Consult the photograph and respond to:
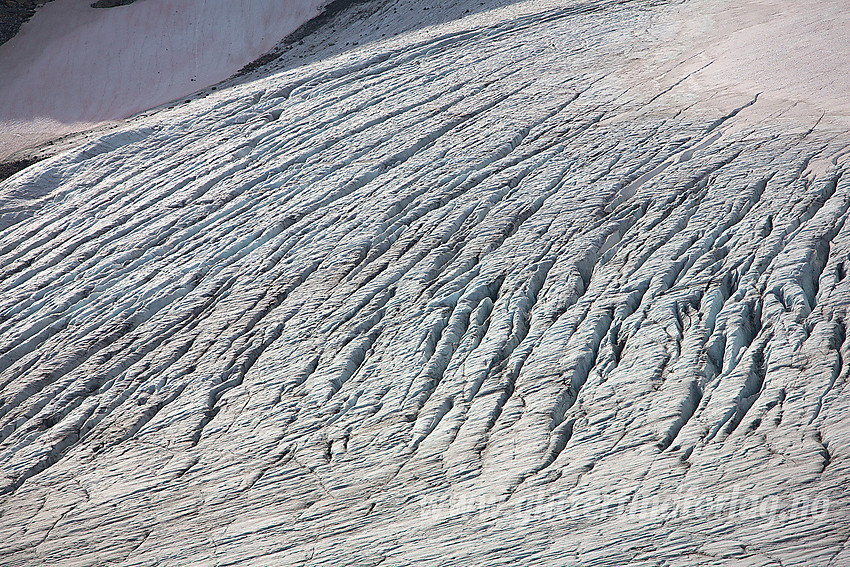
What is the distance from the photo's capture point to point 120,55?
11.0m

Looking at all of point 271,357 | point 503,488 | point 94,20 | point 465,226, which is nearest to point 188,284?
point 271,357

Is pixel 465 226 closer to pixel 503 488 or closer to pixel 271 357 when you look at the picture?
pixel 271 357

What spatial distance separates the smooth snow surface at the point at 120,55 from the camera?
10039 millimetres

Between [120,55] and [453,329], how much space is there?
9.33 m

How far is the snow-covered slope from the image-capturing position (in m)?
3.39

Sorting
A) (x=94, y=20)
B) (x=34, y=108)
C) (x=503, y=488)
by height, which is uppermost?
(x=94, y=20)

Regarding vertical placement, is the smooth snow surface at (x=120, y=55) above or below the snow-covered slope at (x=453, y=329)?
above

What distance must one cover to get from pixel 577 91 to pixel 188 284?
4.58 m

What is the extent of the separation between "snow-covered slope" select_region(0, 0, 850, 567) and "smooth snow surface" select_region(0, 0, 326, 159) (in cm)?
265

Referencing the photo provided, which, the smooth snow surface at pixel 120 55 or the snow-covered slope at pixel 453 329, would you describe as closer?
the snow-covered slope at pixel 453 329

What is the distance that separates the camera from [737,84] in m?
6.57

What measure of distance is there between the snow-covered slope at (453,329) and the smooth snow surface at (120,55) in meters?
2.65

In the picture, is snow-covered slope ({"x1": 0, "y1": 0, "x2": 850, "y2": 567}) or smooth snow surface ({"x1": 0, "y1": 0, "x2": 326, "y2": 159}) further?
smooth snow surface ({"x1": 0, "y1": 0, "x2": 326, "y2": 159})

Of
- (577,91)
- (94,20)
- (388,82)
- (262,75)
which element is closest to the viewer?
(577,91)
